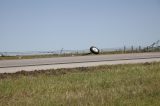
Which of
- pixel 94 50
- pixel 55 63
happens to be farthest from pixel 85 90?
pixel 94 50

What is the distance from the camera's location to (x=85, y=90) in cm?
1358

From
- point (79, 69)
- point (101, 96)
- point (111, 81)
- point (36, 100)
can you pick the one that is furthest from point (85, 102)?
point (79, 69)

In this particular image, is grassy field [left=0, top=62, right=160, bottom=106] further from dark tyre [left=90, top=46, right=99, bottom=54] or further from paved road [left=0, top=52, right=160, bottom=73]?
dark tyre [left=90, top=46, right=99, bottom=54]

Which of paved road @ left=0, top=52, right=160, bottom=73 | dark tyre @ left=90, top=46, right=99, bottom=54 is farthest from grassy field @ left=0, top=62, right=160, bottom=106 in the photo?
dark tyre @ left=90, top=46, right=99, bottom=54

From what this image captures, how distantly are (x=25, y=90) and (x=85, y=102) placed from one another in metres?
3.95

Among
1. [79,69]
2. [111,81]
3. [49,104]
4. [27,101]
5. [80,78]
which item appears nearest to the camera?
[49,104]

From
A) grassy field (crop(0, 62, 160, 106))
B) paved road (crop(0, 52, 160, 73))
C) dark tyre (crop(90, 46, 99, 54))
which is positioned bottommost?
grassy field (crop(0, 62, 160, 106))

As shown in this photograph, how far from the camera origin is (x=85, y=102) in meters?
10.9

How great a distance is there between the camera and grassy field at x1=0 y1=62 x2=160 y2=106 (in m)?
11.0

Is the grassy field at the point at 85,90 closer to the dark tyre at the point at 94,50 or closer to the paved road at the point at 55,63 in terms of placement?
the paved road at the point at 55,63

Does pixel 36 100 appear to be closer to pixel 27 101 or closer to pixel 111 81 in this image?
pixel 27 101

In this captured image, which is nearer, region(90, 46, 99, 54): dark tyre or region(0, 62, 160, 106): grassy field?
region(0, 62, 160, 106): grassy field

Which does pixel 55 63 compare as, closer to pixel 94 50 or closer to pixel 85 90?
pixel 85 90

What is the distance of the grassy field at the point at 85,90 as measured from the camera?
11.0 m
